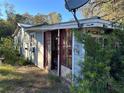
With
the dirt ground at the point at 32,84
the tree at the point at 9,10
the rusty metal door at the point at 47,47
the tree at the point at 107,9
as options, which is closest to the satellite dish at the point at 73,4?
the dirt ground at the point at 32,84

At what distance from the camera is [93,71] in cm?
496

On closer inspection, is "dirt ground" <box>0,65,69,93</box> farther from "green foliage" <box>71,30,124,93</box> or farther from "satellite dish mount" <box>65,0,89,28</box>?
"satellite dish mount" <box>65,0,89,28</box>

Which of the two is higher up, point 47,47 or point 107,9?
point 107,9

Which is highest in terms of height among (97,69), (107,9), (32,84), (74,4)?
(107,9)

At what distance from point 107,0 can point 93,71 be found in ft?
36.1

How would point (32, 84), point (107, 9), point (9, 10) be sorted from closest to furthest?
point (32, 84), point (107, 9), point (9, 10)

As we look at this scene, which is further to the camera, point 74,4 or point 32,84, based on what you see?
point 32,84

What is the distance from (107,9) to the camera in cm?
1564

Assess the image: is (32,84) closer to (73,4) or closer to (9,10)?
(73,4)

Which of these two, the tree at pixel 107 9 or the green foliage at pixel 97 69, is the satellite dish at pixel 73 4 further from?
the tree at pixel 107 9

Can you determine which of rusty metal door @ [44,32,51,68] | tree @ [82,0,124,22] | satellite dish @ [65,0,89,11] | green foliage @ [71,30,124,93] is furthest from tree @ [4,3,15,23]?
green foliage @ [71,30,124,93]

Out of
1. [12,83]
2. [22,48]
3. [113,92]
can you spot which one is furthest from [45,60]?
[113,92]

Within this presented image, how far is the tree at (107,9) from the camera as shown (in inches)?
588

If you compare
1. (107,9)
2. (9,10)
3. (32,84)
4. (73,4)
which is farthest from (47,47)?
(9,10)
